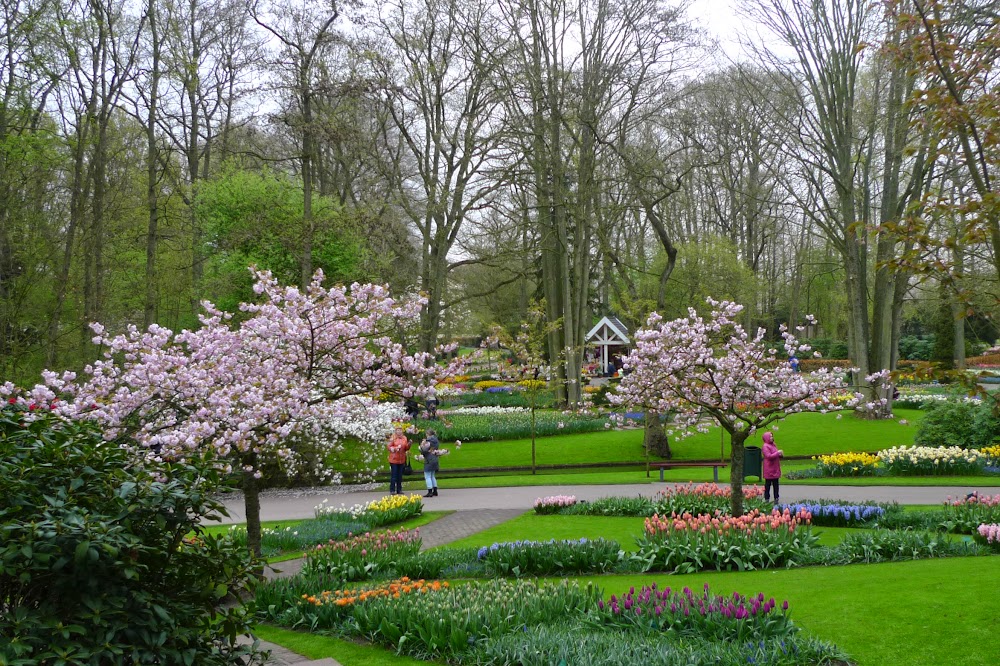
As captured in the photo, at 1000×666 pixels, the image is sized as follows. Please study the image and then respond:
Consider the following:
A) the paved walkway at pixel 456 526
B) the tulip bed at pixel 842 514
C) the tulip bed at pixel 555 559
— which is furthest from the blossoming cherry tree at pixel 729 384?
the paved walkway at pixel 456 526

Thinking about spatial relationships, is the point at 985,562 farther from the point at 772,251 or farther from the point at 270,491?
the point at 772,251

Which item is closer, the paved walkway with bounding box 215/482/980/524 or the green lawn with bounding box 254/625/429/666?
the green lawn with bounding box 254/625/429/666

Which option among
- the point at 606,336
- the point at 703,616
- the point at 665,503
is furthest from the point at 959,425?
the point at 606,336

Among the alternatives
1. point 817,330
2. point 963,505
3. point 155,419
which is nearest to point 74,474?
point 155,419

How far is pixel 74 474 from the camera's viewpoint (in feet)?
14.7

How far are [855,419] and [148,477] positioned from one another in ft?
83.3

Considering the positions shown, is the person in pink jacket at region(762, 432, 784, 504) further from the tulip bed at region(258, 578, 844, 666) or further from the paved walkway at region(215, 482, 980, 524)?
the tulip bed at region(258, 578, 844, 666)

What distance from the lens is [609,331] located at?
48.3m

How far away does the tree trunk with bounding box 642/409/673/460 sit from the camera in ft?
72.5

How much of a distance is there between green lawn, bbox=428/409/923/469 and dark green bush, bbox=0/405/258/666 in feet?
55.9

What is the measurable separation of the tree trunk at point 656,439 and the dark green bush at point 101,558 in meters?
18.1

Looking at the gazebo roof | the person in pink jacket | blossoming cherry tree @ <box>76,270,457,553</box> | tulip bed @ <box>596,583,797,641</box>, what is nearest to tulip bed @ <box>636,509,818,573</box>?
tulip bed @ <box>596,583,797,641</box>

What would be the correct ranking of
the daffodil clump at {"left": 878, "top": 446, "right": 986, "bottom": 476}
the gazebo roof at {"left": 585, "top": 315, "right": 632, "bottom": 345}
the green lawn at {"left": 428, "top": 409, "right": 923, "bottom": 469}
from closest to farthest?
1. the daffodil clump at {"left": 878, "top": 446, "right": 986, "bottom": 476}
2. the green lawn at {"left": 428, "top": 409, "right": 923, "bottom": 469}
3. the gazebo roof at {"left": 585, "top": 315, "right": 632, "bottom": 345}

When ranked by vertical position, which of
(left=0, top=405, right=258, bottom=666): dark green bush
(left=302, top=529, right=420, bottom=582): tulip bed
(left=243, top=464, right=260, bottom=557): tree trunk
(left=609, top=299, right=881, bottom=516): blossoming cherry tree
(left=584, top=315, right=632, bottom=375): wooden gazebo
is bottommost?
(left=302, top=529, right=420, bottom=582): tulip bed
